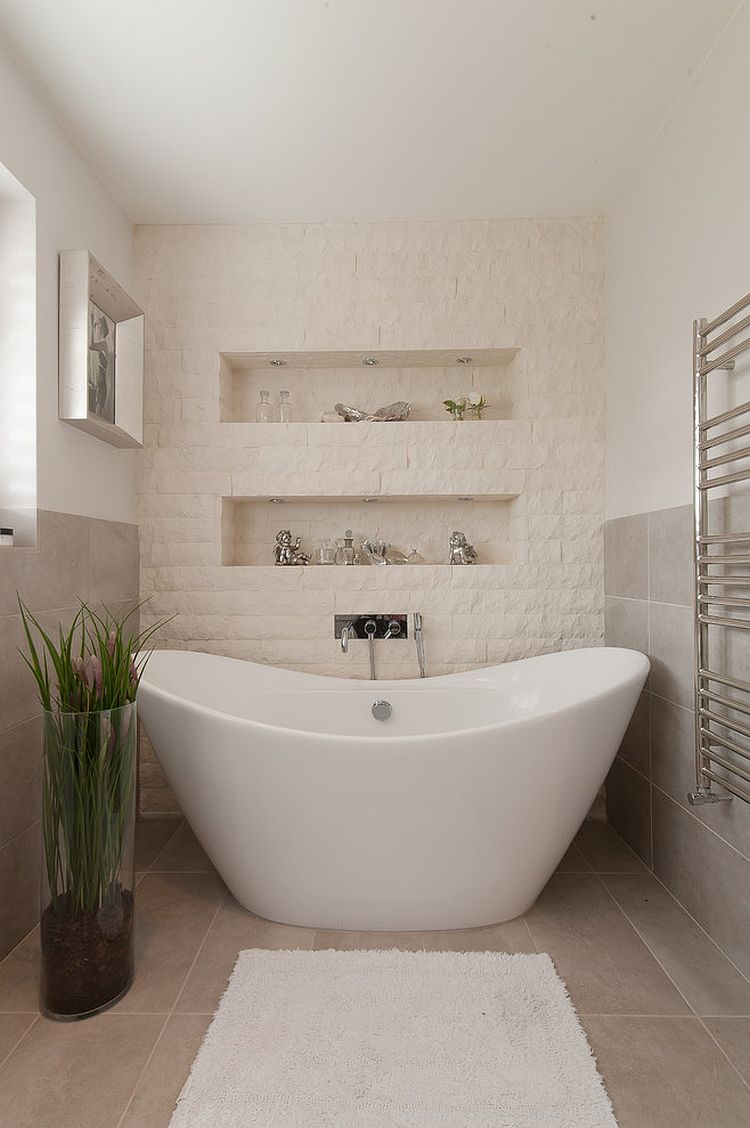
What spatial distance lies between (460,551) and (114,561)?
1.40m

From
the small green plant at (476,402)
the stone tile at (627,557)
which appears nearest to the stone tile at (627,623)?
the stone tile at (627,557)

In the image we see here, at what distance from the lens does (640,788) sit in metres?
2.51

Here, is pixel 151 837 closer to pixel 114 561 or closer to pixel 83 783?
pixel 114 561

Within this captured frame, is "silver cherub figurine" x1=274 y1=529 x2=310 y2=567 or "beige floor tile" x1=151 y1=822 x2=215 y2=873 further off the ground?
"silver cherub figurine" x1=274 y1=529 x2=310 y2=567

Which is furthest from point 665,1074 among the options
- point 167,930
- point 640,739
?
point 167,930

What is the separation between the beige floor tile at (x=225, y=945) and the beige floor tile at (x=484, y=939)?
1.16ft

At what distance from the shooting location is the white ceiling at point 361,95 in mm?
1801

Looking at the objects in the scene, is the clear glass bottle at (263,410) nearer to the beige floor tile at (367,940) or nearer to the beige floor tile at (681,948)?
the beige floor tile at (367,940)

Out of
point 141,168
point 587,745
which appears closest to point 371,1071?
point 587,745

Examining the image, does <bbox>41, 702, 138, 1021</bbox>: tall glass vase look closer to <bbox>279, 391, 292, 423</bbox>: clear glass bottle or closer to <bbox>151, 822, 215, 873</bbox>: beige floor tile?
<bbox>151, 822, 215, 873</bbox>: beige floor tile

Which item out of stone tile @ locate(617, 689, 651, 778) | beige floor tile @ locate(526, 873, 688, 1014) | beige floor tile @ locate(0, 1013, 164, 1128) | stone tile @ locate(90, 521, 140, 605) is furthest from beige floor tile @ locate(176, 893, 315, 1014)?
stone tile @ locate(617, 689, 651, 778)

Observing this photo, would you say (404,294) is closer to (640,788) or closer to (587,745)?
(587,745)

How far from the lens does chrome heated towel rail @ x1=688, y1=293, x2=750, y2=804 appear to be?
1778mm

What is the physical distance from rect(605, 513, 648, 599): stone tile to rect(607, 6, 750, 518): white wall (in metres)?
0.06
